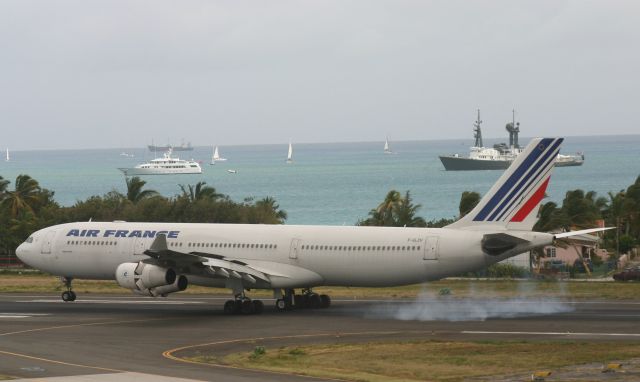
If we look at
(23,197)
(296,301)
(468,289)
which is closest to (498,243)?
(296,301)

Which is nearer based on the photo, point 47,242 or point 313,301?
point 313,301

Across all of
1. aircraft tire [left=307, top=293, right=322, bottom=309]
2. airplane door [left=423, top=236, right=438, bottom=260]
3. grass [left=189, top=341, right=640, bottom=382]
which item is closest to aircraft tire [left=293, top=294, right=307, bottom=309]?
aircraft tire [left=307, top=293, right=322, bottom=309]

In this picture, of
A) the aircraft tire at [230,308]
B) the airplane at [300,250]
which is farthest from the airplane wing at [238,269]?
the aircraft tire at [230,308]

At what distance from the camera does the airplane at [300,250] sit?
45.2 meters

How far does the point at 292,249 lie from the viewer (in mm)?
49812

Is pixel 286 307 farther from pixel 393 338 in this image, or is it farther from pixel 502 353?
pixel 502 353

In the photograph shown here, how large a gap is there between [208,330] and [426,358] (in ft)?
38.8

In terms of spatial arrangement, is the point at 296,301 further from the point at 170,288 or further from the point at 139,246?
the point at 139,246

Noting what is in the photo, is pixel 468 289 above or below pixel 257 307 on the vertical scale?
above

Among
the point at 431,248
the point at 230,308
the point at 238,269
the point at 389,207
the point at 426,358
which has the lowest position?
the point at 426,358

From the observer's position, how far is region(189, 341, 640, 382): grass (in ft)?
102

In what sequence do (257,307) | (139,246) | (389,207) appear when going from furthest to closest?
1. (389,207)
2. (139,246)
3. (257,307)

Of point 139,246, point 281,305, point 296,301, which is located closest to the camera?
point 281,305

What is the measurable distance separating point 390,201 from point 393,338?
63.6 meters
